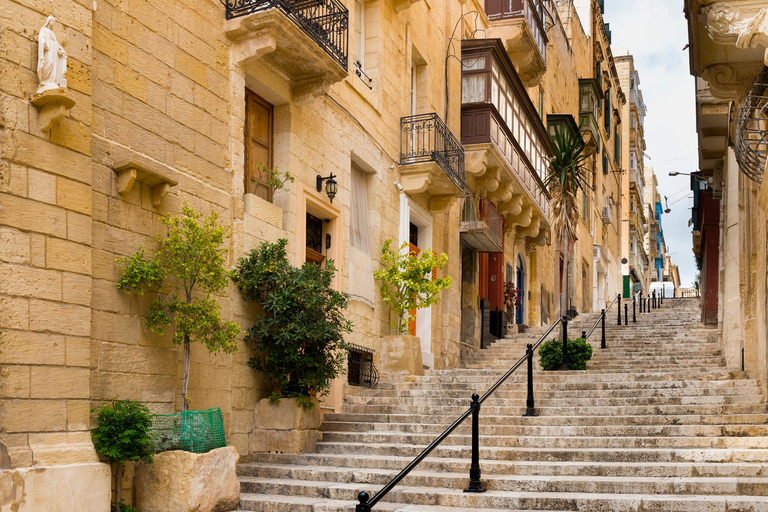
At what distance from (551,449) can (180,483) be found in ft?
13.5

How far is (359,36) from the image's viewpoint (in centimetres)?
1572

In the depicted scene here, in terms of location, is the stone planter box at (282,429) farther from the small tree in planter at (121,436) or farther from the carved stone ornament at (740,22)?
the carved stone ornament at (740,22)

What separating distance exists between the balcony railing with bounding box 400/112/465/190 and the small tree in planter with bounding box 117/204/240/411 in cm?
743

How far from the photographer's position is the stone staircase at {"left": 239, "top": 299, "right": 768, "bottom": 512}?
27.7ft

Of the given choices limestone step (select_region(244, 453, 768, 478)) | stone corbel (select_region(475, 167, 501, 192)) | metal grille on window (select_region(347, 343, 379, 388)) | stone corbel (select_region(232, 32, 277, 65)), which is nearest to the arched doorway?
stone corbel (select_region(475, 167, 501, 192))

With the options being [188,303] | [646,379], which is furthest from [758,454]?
[188,303]

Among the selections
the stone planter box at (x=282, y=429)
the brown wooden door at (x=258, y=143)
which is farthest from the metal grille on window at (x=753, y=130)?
the brown wooden door at (x=258, y=143)

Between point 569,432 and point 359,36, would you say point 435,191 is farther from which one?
point 569,432

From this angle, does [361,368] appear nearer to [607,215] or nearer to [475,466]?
[475,466]

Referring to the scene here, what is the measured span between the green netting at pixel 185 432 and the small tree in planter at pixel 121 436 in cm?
30

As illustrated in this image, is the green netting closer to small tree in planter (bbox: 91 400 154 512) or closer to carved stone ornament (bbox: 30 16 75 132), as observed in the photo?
small tree in planter (bbox: 91 400 154 512)

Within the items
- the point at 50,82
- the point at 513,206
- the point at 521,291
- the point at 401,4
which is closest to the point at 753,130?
the point at 50,82

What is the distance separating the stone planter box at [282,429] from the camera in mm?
10969

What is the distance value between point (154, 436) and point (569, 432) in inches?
192
